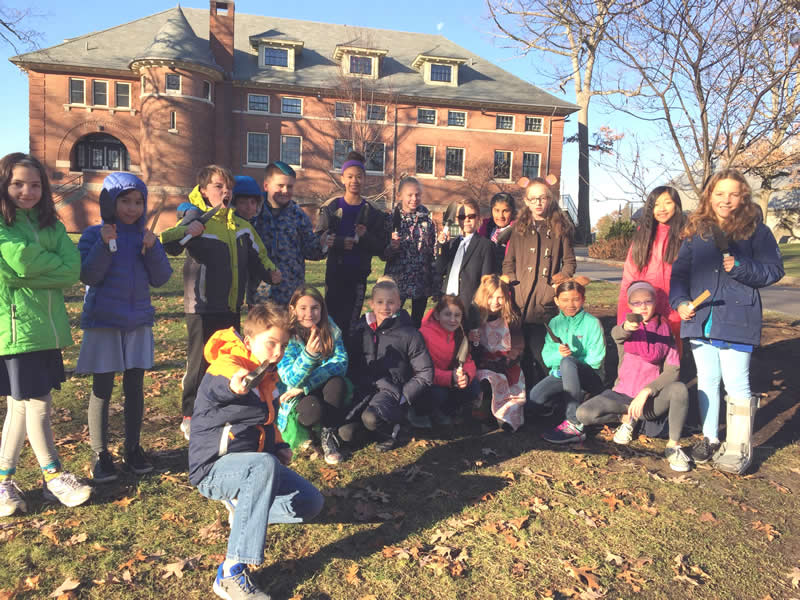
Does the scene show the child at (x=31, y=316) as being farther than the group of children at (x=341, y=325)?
Yes

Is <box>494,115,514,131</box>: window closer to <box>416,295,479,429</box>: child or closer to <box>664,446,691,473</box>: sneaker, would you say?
<box>416,295,479,429</box>: child

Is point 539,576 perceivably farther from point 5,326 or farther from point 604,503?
point 5,326

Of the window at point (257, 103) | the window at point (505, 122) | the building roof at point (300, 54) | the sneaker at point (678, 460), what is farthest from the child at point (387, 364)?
the window at point (505, 122)

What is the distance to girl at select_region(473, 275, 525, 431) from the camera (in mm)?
5273

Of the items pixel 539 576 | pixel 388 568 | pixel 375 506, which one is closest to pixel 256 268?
pixel 375 506

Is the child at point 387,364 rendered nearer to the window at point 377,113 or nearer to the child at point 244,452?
the child at point 244,452

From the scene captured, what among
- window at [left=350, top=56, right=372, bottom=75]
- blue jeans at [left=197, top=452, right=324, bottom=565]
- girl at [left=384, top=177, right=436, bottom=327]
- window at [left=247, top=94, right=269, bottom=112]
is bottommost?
blue jeans at [left=197, top=452, right=324, bottom=565]

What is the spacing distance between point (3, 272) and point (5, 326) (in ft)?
1.00

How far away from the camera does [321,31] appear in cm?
3834

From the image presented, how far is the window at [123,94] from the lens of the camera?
3284 cm

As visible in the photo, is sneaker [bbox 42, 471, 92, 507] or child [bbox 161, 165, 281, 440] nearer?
sneaker [bbox 42, 471, 92, 507]

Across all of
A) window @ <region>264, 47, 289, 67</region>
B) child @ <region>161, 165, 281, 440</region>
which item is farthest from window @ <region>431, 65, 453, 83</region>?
child @ <region>161, 165, 281, 440</region>

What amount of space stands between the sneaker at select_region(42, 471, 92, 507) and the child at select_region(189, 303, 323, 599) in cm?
102

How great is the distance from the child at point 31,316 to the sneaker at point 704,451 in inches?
170
